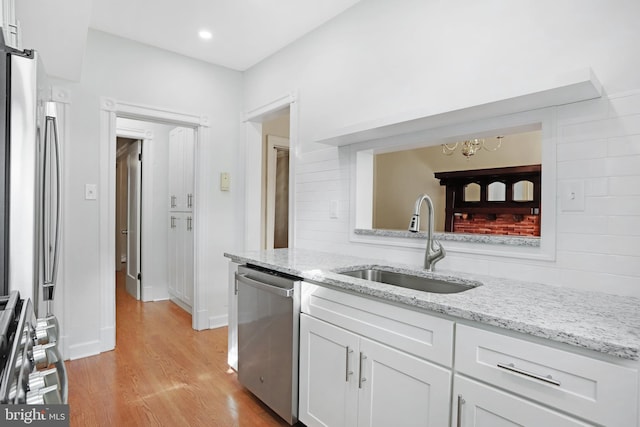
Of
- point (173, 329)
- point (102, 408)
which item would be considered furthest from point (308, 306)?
point (173, 329)

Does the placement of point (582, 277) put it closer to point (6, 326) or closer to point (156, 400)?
point (6, 326)

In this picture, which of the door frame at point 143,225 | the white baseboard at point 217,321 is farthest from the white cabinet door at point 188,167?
the white baseboard at point 217,321

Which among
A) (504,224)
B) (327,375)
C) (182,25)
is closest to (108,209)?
(182,25)

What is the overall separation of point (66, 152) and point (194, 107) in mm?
1121

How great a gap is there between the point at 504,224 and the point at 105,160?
13.0 ft

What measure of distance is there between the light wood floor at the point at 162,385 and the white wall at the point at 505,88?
3.79 ft

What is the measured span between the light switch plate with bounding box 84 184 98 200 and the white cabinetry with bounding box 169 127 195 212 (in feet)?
3.43

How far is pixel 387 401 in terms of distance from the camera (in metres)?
1.42

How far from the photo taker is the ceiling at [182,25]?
2.04 m

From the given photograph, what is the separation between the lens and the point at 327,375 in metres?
1.69

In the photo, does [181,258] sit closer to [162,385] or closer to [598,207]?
[162,385]

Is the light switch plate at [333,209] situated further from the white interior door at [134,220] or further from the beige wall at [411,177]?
the white interior door at [134,220]

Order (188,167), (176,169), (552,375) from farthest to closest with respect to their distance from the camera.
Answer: (176,169) < (188,167) < (552,375)

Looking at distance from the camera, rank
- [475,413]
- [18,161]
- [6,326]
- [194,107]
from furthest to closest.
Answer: [194,107]
[475,413]
[18,161]
[6,326]
